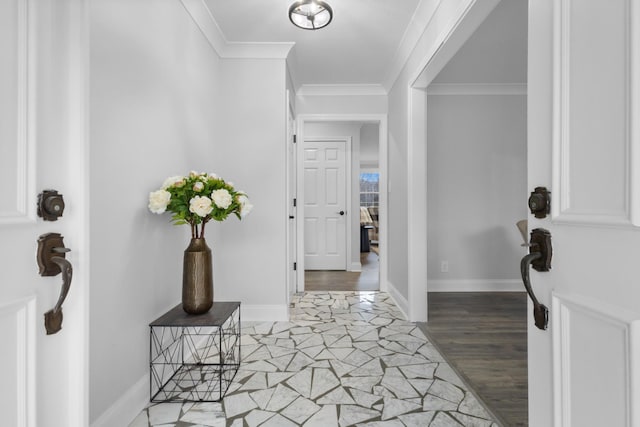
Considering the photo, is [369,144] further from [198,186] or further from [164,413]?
[164,413]

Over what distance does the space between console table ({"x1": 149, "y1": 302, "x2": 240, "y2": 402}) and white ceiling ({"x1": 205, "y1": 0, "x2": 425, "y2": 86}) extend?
211 cm

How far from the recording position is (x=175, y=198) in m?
1.76

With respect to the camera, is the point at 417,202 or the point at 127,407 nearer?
the point at 127,407

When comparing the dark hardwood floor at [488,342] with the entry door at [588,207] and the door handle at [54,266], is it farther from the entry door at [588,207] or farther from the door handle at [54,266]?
the door handle at [54,266]

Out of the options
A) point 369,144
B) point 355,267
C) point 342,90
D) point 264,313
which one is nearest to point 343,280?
point 355,267

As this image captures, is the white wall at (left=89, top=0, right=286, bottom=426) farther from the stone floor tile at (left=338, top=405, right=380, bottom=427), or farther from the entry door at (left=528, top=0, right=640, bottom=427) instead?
the entry door at (left=528, top=0, right=640, bottom=427)

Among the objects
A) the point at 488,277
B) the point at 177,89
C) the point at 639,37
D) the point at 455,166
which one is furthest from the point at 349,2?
the point at 488,277

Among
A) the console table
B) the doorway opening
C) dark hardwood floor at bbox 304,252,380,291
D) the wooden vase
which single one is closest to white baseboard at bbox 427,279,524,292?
the doorway opening

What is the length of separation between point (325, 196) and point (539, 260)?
464 centimetres

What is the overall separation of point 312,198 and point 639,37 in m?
4.90

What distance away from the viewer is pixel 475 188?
4.08 metres

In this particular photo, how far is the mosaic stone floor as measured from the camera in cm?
161

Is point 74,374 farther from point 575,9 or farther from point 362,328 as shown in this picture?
point 362,328

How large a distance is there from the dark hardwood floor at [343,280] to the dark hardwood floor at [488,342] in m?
0.90
